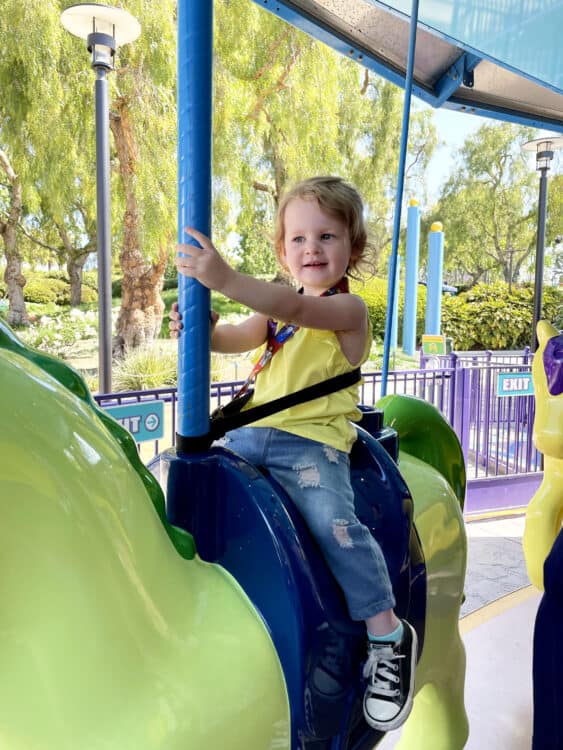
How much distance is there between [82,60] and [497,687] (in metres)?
8.38

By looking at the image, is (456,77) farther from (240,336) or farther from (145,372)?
(145,372)

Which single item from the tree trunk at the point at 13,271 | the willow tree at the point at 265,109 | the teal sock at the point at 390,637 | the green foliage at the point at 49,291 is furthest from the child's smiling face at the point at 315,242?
the green foliage at the point at 49,291

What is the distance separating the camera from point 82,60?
797 centimetres

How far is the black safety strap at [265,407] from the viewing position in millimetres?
899

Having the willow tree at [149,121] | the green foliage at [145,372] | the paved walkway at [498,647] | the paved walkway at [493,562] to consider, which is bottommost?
the paved walkway at [493,562]

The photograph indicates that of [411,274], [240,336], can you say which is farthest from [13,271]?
[240,336]

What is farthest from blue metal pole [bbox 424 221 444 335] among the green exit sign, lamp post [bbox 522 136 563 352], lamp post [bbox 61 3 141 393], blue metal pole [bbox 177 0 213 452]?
blue metal pole [bbox 177 0 213 452]

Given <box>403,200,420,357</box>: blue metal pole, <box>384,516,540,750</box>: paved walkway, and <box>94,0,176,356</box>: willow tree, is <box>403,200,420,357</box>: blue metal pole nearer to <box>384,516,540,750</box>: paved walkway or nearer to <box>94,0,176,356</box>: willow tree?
<box>94,0,176,356</box>: willow tree

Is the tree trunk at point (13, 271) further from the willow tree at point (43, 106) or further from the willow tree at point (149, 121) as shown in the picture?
the willow tree at point (149, 121)

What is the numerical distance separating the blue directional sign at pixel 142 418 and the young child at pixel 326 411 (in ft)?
6.62

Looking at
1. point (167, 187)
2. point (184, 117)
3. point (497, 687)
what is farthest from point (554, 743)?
point (167, 187)

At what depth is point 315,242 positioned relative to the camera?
0.96 m

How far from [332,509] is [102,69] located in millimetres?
3530

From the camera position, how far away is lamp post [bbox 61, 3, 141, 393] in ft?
11.6
